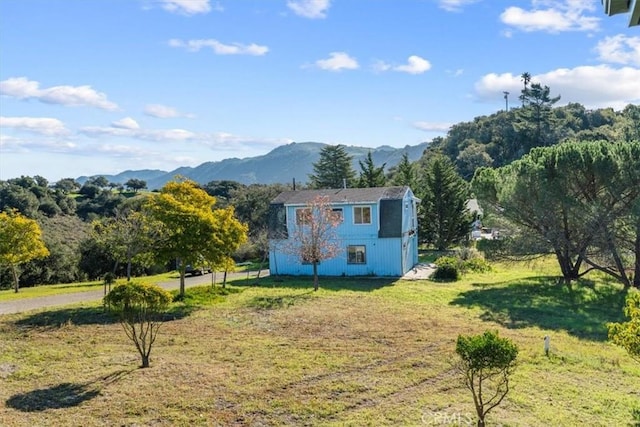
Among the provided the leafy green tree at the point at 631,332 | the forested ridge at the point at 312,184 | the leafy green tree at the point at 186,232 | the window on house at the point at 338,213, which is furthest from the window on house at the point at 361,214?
the leafy green tree at the point at 631,332

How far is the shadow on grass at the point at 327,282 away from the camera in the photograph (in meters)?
23.7

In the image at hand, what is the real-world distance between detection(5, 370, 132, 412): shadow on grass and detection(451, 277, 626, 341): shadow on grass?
12.5 metres

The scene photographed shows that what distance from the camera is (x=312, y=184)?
196 feet

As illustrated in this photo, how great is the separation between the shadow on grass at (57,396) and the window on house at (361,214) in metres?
18.2

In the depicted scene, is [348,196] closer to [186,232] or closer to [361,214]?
[361,214]

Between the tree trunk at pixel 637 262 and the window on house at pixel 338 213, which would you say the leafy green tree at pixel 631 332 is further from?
the window on house at pixel 338 213

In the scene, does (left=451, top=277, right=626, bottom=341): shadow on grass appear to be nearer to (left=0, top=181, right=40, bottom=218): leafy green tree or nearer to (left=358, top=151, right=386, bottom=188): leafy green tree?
(left=358, top=151, right=386, bottom=188): leafy green tree

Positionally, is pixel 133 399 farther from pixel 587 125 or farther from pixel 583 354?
pixel 587 125

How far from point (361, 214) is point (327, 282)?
441cm

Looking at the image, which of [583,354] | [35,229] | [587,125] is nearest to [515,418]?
[583,354]

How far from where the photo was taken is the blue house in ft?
87.4

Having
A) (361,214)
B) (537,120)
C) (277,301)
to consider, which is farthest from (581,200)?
Result: (537,120)

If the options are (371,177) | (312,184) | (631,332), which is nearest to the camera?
(631,332)

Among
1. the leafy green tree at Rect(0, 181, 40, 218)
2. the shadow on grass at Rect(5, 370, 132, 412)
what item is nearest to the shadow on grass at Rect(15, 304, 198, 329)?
the shadow on grass at Rect(5, 370, 132, 412)
